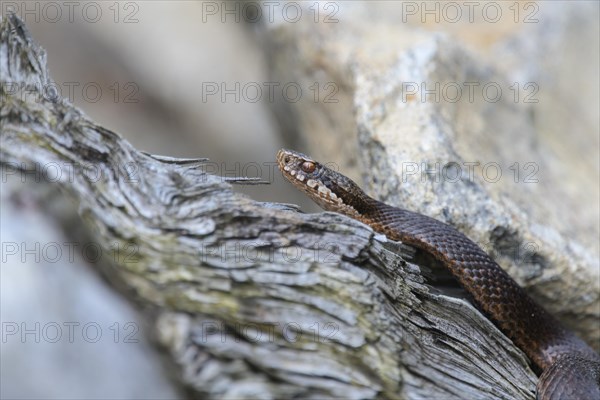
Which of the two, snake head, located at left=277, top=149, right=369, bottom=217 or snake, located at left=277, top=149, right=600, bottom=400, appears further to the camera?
snake head, located at left=277, top=149, right=369, bottom=217

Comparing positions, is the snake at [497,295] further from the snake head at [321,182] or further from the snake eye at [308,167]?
the snake eye at [308,167]

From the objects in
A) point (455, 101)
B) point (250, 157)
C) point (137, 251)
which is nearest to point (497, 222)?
point (455, 101)

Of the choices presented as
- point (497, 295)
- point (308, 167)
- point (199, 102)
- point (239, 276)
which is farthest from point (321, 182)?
point (199, 102)

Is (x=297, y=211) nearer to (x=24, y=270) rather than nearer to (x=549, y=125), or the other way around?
(x=24, y=270)

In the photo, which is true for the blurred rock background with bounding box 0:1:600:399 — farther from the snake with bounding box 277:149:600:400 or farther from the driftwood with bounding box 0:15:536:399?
the snake with bounding box 277:149:600:400

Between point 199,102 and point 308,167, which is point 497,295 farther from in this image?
point 199,102

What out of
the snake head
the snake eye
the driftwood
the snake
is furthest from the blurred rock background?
the snake

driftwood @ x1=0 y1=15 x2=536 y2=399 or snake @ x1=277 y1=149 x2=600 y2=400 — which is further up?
snake @ x1=277 y1=149 x2=600 y2=400
